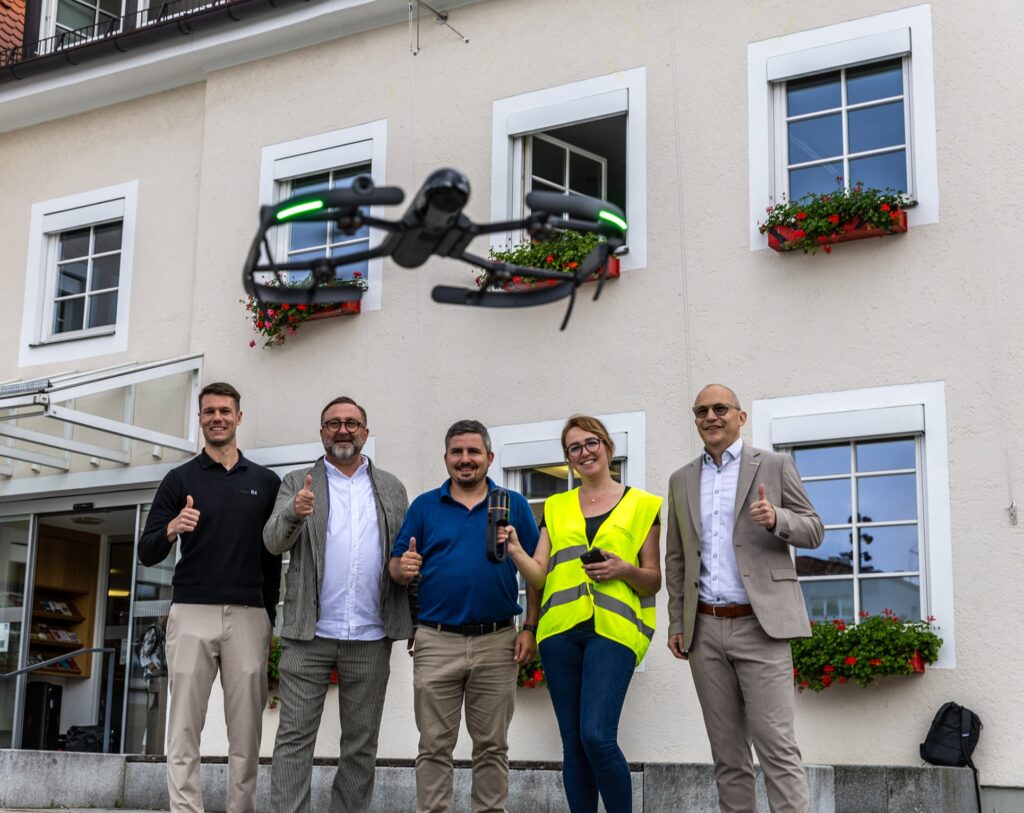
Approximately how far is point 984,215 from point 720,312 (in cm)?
166

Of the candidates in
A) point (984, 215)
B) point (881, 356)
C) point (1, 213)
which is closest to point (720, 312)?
point (881, 356)

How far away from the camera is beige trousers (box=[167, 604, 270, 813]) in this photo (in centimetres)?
653

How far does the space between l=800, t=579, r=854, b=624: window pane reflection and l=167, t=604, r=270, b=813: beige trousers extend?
334 cm

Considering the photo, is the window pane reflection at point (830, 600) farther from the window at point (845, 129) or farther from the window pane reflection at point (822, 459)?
the window at point (845, 129)

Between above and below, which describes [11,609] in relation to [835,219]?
below

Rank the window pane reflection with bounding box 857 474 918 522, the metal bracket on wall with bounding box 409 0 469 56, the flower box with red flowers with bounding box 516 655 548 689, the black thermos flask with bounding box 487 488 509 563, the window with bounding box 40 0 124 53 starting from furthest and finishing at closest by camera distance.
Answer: the window with bounding box 40 0 124 53
the metal bracket on wall with bounding box 409 0 469 56
the flower box with red flowers with bounding box 516 655 548 689
the window pane reflection with bounding box 857 474 918 522
the black thermos flask with bounding box 487 488 509 563

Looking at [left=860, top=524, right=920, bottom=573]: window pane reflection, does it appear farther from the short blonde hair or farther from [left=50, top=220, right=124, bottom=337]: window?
[left=50, top=220, right=124, bottom=337]: window

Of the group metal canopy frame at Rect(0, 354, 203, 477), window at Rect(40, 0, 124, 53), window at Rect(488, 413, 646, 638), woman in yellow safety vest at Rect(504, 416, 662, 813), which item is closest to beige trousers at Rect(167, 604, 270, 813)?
woman in yellow safety vest at Rect(504, 416, 662, 813)

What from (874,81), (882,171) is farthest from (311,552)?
(874,81)

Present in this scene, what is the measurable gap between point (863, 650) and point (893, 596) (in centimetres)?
45

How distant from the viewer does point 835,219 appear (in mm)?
8625

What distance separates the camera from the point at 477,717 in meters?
6.34

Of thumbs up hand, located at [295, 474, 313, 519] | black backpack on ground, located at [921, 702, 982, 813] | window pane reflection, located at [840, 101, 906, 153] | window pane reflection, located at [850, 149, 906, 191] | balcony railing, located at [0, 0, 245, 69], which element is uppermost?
balcony railing, located at [0, 0, 245, 69]

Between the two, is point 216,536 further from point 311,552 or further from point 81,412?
point 81,412
